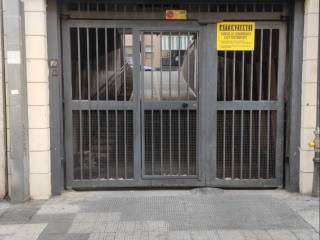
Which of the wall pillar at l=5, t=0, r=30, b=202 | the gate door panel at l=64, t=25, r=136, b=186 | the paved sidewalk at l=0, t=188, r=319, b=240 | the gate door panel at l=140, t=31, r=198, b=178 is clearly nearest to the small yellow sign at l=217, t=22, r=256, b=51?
the gate door panel at l=140, t=31, r=198, b=178

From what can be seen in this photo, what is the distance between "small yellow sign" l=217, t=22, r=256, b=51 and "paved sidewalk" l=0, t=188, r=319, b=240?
1843 mm

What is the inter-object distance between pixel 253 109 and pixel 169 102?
1070mm

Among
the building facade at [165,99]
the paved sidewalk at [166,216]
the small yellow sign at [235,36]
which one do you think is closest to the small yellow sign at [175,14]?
the building facade at [165,99]

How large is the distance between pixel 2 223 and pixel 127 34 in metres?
2.66

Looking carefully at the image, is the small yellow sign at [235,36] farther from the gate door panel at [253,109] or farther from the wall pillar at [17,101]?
the wall pillar at [17,101]

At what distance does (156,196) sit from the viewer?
5965mm

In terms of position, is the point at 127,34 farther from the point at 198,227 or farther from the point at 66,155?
the point at 198,227

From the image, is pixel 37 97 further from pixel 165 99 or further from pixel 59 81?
pixel 165 99

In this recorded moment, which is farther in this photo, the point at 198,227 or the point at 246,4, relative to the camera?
the point at 246,4

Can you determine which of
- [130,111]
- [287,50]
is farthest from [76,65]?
[287,50]

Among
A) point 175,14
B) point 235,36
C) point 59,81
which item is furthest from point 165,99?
point 59,81

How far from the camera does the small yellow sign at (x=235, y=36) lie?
19.4 feet

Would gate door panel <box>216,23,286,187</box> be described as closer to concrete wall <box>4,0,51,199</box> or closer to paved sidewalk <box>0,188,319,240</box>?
paved sidewalk <box>0,188,319,240</box>

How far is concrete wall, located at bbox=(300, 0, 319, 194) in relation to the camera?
18.5 feet
